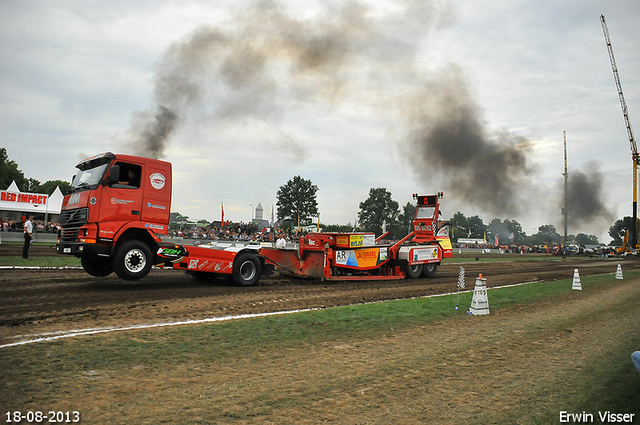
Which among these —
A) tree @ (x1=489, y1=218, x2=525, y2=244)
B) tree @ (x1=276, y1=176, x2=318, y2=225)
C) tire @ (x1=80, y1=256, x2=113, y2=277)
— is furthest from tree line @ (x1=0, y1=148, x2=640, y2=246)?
tire @ (x1=80, y1=256, x2=113, y2=277)

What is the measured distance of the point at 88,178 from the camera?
10.7m

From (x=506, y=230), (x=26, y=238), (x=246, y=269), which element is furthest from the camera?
(x=506, y=230)

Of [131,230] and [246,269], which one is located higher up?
[131,230]

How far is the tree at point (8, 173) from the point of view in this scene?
7006 centimetres

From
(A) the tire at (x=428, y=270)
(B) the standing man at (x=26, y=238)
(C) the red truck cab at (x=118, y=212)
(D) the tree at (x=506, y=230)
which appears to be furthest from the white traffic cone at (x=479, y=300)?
(D) the tree at (x=506, y=230)

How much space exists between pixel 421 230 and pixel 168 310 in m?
13.9

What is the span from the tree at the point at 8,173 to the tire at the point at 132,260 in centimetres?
7689

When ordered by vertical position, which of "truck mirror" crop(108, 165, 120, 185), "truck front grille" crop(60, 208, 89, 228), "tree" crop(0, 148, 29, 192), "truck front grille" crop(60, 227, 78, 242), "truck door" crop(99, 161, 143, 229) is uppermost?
"tree" crop(0, 148, 29, 192)

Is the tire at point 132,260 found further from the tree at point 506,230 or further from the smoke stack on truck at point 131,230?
the tree at point 506,230

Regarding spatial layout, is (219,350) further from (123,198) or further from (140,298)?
(123,198)

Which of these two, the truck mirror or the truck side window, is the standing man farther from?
the truck mirror

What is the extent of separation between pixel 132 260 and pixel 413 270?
448 inches

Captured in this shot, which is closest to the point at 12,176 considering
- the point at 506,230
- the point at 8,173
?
the point at 8,173

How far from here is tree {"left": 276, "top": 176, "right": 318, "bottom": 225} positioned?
299ft
